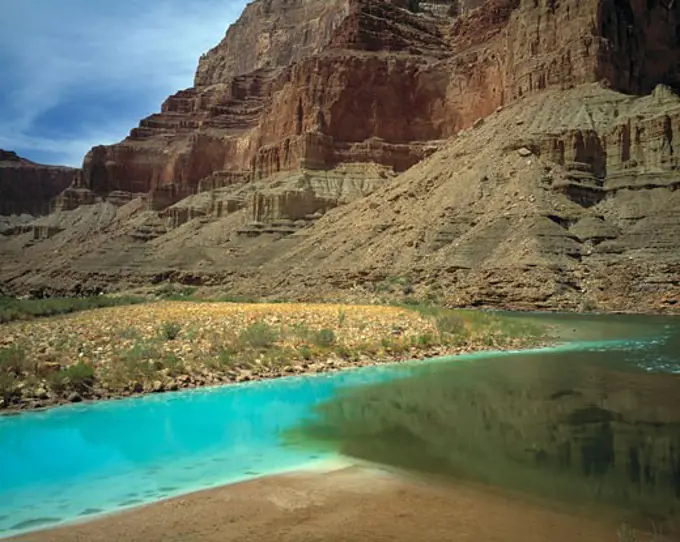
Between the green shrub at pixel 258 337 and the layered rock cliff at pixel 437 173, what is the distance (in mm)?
26080

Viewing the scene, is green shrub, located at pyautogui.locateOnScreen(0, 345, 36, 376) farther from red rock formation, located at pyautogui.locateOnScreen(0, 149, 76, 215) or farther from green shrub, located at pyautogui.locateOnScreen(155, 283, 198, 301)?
red rock formation, located at pyautogui.locateOnScreen(0, 149, 76, 215)

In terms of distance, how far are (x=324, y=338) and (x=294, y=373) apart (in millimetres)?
3026

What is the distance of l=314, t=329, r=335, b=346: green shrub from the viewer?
2045 cm

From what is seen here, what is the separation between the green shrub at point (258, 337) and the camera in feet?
63.1

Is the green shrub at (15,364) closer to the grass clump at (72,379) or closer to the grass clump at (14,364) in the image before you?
the grass clump at (14,364)

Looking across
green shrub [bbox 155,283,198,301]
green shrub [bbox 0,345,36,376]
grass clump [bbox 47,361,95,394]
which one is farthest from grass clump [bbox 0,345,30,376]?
green shrub [bbox 155,283,198,301]

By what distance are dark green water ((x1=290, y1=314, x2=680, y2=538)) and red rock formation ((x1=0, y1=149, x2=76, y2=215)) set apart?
557 feet

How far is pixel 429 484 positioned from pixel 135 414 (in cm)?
683

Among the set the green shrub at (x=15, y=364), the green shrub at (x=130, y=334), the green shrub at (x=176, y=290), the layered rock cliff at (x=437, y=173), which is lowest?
the green shrub at (x=15, y=364)

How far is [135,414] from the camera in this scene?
12992 millimetres

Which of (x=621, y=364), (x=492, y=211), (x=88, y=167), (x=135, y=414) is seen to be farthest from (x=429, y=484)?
(x=88, y=167)

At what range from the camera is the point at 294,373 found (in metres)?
17.8

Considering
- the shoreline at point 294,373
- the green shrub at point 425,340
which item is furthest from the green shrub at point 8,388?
the green shrub at point 425,340

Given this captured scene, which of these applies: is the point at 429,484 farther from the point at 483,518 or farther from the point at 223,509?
the point at 223,509
